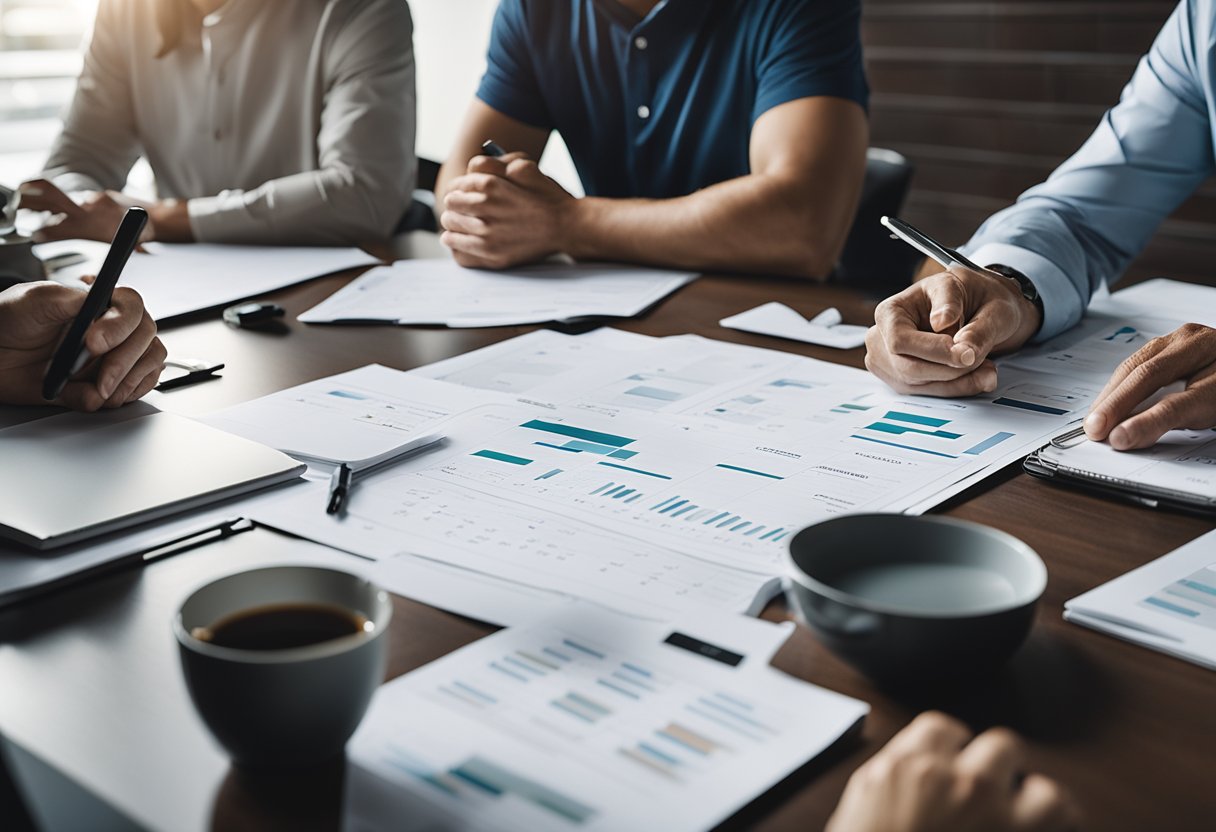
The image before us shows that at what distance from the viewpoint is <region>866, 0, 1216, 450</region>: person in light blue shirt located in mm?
937

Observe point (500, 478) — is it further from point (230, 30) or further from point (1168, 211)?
point (230, 30)

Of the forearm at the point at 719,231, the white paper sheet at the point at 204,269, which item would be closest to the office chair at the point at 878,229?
the forearm at the point at 719,231

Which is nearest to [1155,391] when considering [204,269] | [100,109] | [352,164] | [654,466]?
[654,466]

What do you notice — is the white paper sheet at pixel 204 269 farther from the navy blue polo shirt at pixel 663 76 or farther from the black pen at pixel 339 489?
the black pen at pixel 339 489

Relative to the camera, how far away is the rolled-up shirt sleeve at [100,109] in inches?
89.0

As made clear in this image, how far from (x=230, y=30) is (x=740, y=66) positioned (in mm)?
1002

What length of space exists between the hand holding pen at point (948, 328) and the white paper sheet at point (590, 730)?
471 mm

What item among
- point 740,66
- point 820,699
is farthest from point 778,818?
point 740,66

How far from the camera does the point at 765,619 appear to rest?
0.68 metres

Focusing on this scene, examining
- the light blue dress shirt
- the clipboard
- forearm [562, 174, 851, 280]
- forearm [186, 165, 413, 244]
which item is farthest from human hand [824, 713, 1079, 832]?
forearm [186, 165, 413, 244]

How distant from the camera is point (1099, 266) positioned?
4.67 feet

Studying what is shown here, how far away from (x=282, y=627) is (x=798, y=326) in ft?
2.84

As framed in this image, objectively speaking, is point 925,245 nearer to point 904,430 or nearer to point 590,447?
point 904,430

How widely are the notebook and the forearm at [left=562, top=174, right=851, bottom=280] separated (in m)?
0.77
